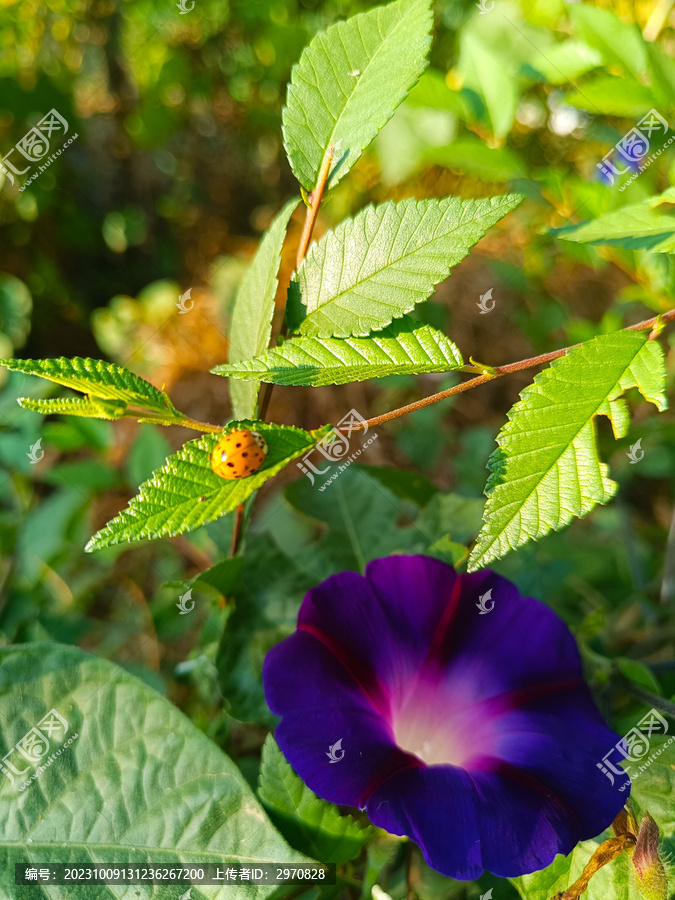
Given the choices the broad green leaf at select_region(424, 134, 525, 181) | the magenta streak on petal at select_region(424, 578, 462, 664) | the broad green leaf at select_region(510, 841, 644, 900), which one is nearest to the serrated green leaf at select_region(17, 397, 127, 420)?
the magenta streak on petal at select_region(424, 578, 462, 664)

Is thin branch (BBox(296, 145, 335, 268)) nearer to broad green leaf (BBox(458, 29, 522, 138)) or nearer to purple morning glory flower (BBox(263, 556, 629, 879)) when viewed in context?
purple morning glory flower (BBox(263, 556, 629, 879))

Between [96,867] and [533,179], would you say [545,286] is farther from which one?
[96,867]

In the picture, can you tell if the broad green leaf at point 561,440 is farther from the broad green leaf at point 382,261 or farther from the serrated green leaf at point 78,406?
the serrated green leaf at point 78,406

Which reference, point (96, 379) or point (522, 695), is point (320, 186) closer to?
point (96, 379)

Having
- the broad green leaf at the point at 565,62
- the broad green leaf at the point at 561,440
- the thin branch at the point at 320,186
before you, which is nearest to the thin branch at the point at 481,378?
the broad green leaf at the point at 561,440

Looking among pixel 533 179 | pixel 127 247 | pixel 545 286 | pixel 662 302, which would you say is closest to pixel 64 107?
pixel 127 247

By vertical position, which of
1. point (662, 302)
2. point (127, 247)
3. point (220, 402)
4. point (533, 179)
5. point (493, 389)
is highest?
point (127, 247)
